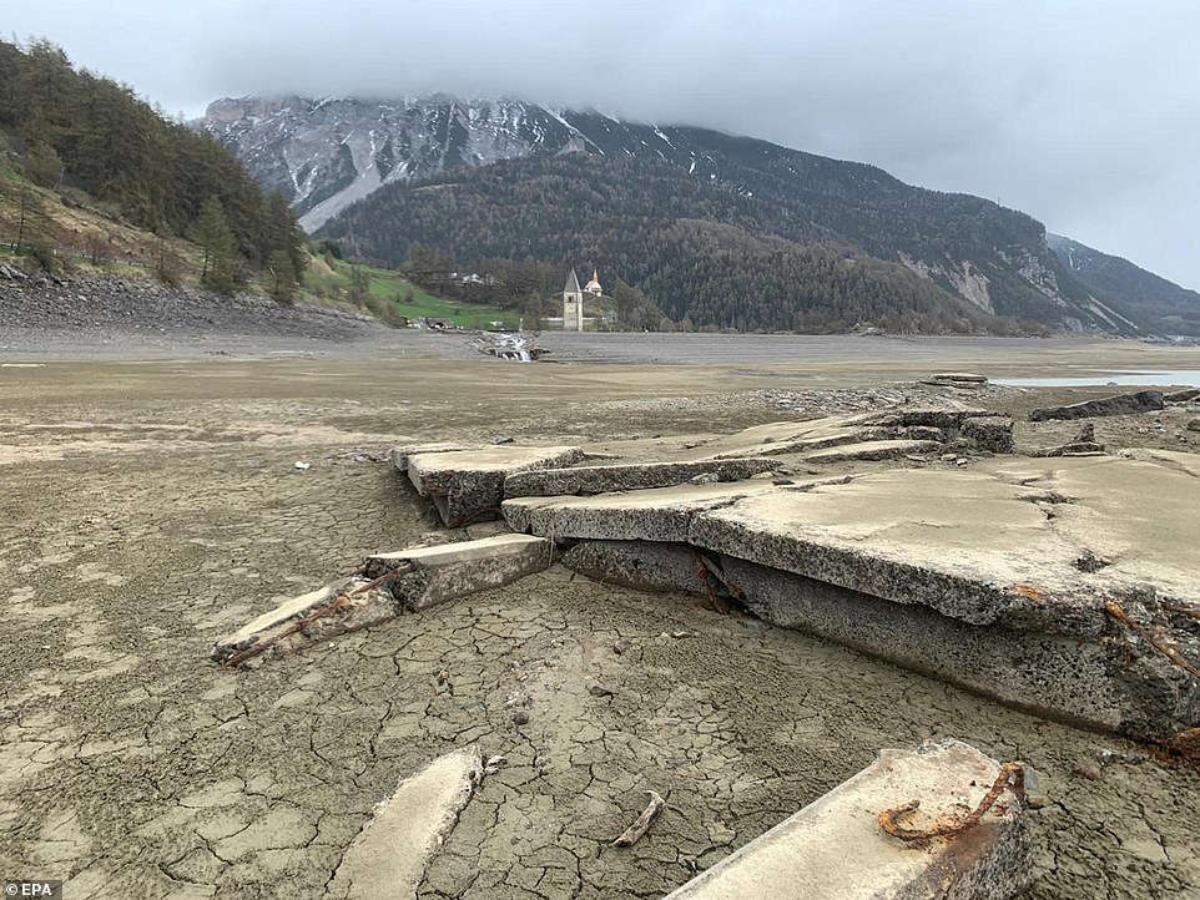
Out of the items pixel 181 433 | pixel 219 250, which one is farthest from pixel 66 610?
pixel 219 250

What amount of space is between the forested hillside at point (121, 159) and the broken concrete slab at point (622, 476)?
4717 centimetres

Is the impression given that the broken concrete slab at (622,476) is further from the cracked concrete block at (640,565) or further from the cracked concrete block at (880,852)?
the cracked concrete block at (880,852)

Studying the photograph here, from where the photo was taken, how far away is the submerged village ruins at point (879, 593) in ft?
6.43

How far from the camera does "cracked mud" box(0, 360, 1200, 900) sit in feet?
7.06

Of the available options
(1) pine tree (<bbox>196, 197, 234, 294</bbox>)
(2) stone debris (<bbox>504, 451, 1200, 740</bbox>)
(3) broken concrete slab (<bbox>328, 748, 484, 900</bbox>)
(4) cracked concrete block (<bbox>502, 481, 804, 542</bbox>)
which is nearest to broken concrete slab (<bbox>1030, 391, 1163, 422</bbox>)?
(2) stone debris (<bbox>504, 451, 1200, 740</bbox>)

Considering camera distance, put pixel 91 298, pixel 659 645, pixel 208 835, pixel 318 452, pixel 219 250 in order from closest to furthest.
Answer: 1. pixel 208 835
2. pixel 659 645
3. pixel 318 452
4. pixel 91 298
5. pixel 219 250

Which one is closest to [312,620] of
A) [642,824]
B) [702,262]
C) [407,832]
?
[407,832]

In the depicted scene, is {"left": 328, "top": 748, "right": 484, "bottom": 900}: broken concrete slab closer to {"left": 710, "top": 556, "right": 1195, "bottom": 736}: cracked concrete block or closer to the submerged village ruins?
the submerged village ruins

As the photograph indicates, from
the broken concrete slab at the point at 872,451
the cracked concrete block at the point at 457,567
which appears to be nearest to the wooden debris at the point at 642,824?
the cracked concrete block at the point at 457,567

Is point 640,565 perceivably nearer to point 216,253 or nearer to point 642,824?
point 642,824

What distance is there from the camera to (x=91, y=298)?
33938 mm

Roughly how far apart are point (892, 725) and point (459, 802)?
1776 millimetres

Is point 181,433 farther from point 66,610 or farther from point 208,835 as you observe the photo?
point 208,835

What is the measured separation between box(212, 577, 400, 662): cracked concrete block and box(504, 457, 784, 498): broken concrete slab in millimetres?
1742
